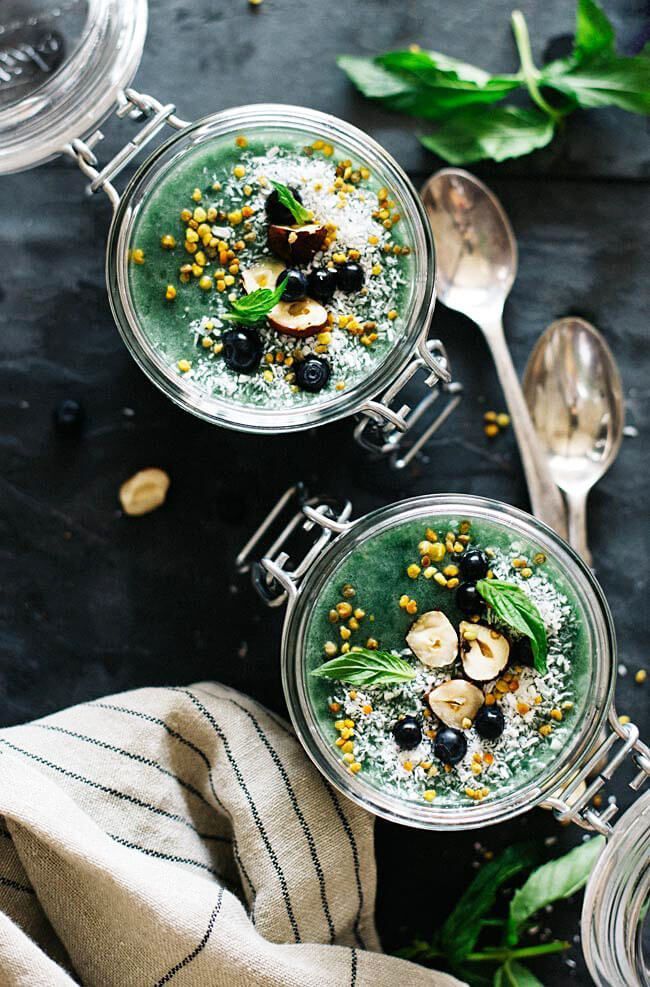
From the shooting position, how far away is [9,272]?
5.34 ft

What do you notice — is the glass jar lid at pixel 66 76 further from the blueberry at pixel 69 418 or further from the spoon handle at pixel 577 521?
the spoon handle at pixel 577 521

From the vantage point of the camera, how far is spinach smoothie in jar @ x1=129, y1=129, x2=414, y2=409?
1423mm

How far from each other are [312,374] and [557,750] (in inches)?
25.0

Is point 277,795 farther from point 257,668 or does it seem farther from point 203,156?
point 203,156

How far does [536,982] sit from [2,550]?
3.53 feet

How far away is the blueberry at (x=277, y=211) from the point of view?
1.40m

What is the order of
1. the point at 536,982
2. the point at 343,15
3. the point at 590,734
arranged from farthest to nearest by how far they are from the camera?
the point at 343,15
the point at 536,982
the point at 590,734

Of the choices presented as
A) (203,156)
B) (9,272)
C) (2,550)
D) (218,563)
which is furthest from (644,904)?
(9,272)

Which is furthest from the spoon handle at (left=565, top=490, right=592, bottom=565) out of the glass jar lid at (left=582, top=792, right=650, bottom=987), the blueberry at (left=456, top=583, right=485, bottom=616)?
the glass jar lid at (left=582, top=792, right=650, bottom=987)

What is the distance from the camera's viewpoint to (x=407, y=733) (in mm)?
1359

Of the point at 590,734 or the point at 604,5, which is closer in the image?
the point at 590,734

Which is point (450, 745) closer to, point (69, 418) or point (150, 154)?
point (69, 418)

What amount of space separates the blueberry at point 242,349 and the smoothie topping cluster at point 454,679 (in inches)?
13.6

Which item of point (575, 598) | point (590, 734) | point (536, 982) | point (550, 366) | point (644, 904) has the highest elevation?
point (550, 366)
